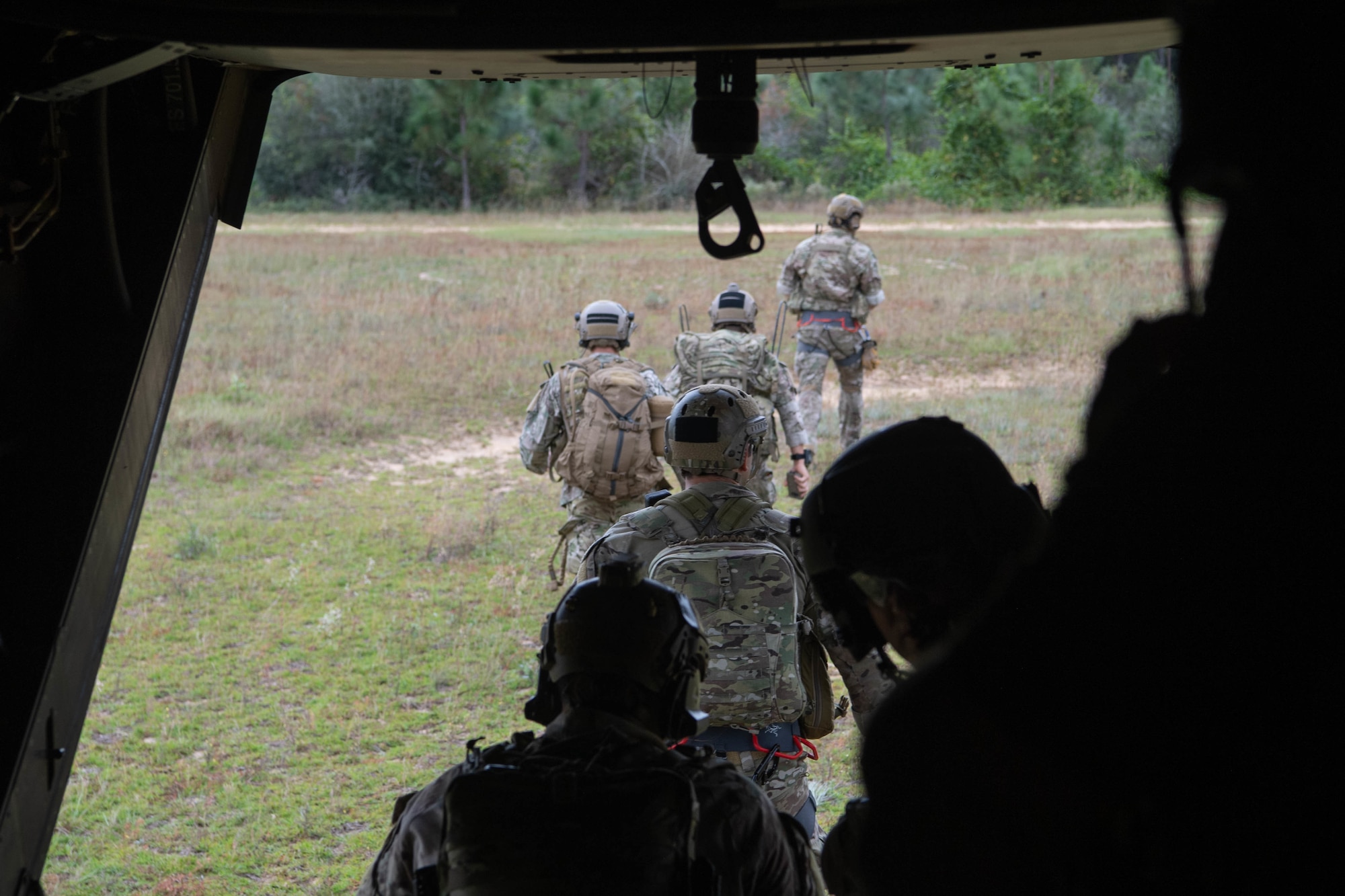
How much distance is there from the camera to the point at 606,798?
7.93 ft

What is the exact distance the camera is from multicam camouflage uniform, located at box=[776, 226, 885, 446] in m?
11.7

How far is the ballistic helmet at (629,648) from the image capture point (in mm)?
2723

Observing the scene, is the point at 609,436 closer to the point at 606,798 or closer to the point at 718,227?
the point at 606,798

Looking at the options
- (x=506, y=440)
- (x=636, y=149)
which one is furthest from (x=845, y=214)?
(x=636, y=149)

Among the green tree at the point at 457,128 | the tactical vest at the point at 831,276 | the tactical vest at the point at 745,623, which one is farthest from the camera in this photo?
the green tree at the point at 457,128

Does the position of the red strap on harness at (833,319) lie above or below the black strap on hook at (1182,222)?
below

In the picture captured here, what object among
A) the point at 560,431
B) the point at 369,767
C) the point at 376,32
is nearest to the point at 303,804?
the point at 369,767

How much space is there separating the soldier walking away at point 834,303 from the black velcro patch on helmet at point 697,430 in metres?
7.06

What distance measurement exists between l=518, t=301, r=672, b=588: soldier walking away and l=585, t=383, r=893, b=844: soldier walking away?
7.74ft

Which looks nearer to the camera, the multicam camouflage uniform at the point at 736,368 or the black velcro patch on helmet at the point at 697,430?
the black velcro patch on helmet at the point at 697,430

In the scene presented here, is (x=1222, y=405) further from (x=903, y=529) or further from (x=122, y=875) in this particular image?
(x=122, y=875)

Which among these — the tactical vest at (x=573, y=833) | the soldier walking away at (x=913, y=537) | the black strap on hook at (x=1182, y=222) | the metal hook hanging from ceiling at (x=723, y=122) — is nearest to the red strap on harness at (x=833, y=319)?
the metal hook hanging from ceiling at (x=723, y=122)

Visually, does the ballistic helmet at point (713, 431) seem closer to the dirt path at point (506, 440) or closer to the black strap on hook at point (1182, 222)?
the black strap on hook at point (1182, 222)

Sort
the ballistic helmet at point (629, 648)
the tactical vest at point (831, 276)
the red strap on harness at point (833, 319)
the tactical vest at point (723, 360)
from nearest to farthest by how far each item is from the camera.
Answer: the ballistic helmet at point (629, 648)
the tactical vest at point (723, 360)
the tactical vest at point (831, 276)
the red strap on harness at point (833, 319)
